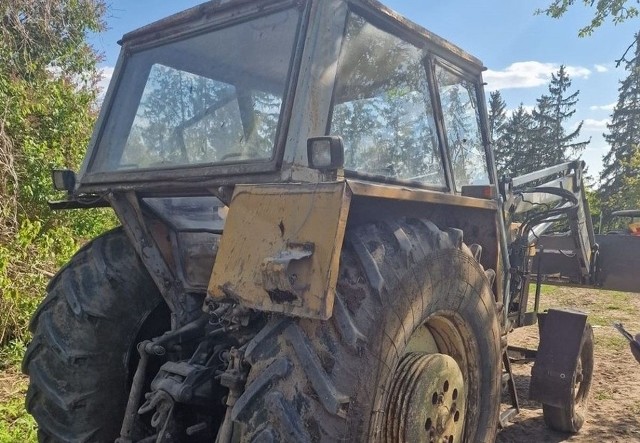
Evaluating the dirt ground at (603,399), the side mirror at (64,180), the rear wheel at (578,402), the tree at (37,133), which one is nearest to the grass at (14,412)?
the tree at (37,133)

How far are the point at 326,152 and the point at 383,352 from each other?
2.36 feet

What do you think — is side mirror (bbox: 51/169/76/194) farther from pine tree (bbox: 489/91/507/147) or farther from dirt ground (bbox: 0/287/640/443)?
pine tree (bbox: 489/91/507/147)

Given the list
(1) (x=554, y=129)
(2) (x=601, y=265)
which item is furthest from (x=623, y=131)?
(2) (x=601, y=265)

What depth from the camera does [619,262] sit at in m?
4.86

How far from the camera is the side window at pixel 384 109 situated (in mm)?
2373

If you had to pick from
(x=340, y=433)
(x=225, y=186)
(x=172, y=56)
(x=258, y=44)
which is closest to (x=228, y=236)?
(x=225, y=186)

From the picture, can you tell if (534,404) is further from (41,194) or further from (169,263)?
(41,194)

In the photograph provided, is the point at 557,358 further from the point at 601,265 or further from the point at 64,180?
the point at 64,180

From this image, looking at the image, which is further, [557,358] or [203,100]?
[557,358]

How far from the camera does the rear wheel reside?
388 cm

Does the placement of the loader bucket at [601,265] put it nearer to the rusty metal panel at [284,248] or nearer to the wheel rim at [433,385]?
the wheel rim at [433,385]

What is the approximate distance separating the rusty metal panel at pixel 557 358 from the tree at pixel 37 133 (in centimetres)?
481

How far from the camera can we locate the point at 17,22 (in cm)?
662

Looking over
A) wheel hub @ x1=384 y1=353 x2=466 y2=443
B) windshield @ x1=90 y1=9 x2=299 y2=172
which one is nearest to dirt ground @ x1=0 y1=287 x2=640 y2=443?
wheel hub @ x1=384 y1=353 x2=466 y2=443
